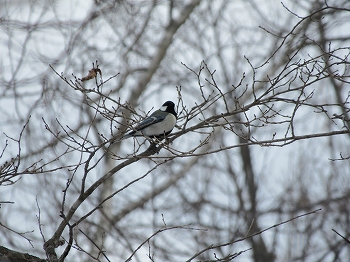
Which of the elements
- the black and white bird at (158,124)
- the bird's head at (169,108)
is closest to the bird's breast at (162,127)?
the black and white bird at (158,124)

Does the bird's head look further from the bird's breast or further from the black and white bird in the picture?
the bird's breast

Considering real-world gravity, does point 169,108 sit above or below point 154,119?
above

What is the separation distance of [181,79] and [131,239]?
4.03 m

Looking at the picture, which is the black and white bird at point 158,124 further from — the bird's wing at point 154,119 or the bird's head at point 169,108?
the bird's head at point 169,108

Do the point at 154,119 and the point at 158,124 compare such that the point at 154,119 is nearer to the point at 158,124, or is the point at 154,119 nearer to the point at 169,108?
the point at 158,124

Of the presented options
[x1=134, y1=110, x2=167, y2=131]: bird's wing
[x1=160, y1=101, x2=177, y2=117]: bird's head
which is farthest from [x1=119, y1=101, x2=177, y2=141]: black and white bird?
[x1=160, y1=101, x2=177, y2=117]: bird's head

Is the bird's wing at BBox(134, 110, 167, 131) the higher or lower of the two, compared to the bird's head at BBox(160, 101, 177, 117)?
lower

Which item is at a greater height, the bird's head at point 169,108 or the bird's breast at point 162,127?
the bird's head at point 169,108

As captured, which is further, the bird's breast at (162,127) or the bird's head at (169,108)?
the bird's head at (169,108)

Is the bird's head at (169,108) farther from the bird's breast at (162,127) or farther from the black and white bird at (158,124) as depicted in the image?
the bird's breast at (162,127)

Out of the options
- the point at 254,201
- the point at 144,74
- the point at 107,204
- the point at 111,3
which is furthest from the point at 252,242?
the point at 111,3

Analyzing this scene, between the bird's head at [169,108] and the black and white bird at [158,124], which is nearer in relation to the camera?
the black and white bird at [158,124]

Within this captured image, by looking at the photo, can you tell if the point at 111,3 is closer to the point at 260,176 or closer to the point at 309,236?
the point at 260,176

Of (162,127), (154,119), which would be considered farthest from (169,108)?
(162,127)
